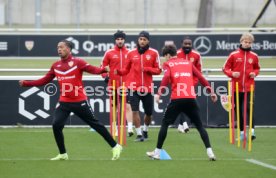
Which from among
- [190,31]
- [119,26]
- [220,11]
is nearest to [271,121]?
[190,31]

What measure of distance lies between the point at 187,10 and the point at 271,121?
81.7ft

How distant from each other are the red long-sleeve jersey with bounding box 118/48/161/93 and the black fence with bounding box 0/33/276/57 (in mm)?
14478

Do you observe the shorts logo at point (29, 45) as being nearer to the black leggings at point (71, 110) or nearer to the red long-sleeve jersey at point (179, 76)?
the black leggings at point (71, 110)

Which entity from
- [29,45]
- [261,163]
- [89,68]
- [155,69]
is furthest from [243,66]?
[29,45]

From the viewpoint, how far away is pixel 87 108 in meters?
15.4

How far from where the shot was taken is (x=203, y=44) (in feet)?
112

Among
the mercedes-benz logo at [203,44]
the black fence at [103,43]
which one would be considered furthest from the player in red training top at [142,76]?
the mercedes-benz logo at [203,44]

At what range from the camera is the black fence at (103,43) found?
3347cm

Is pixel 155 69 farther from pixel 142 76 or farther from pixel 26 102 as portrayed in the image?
pixel 26 102

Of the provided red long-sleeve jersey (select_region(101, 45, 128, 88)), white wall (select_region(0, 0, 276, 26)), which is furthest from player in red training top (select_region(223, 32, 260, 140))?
white wall (select_region(0, 0, 276, 26))

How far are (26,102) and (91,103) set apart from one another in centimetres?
151

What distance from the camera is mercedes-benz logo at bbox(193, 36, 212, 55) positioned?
34.1m

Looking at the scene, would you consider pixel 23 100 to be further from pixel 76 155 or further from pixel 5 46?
pixel 5 46

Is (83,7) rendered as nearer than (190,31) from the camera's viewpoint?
No
